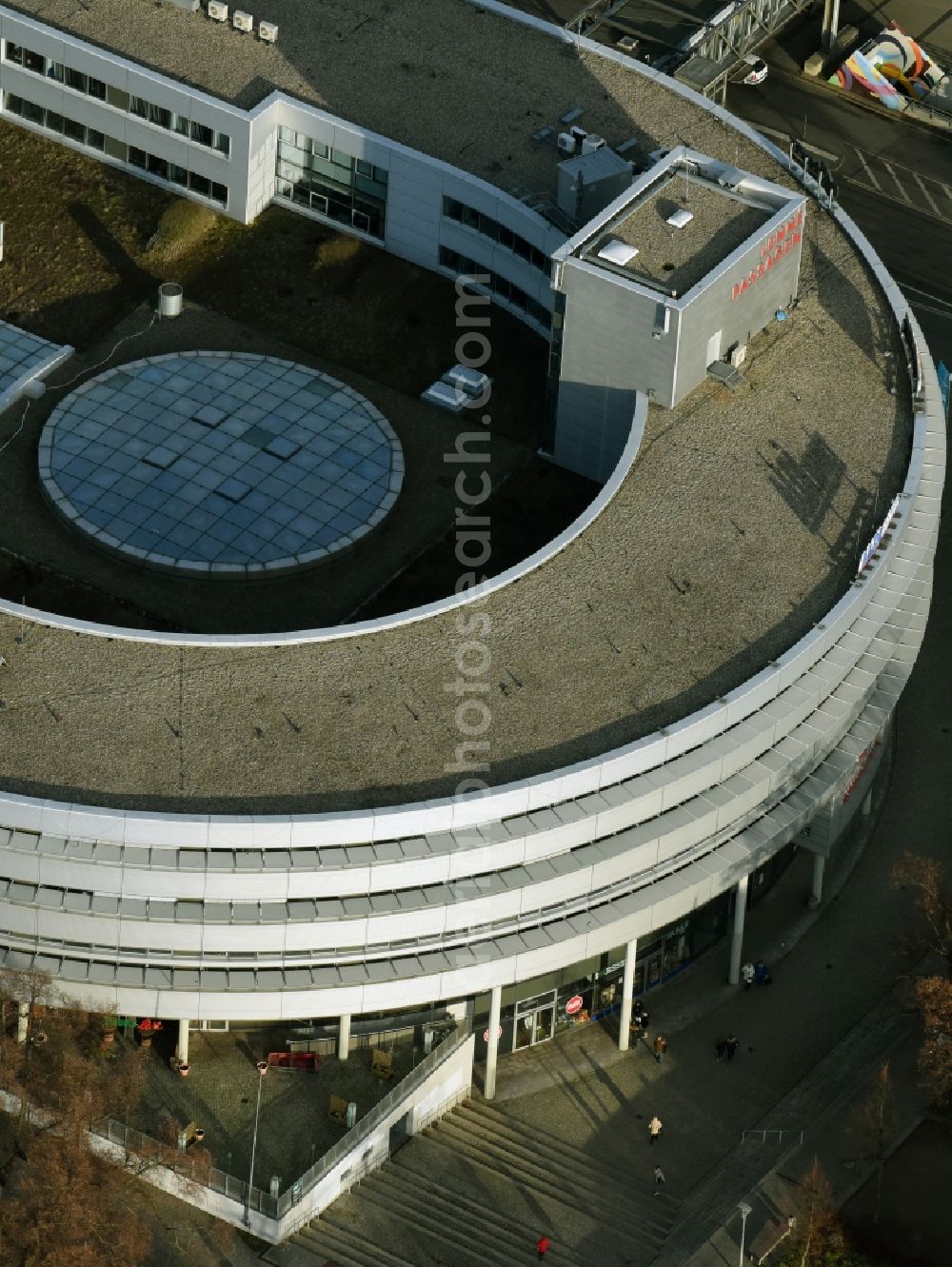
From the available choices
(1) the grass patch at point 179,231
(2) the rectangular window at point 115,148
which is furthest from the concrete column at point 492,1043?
(2) the rectangular window at point 115,148

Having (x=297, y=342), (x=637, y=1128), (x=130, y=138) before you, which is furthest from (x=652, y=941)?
(x=130, y=138)

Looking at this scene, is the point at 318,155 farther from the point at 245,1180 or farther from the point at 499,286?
the point at 245,1180

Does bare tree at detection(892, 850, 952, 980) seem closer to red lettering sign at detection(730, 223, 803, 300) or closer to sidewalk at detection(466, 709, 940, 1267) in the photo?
sidewalk at detection(466, 709, 940, 1267)

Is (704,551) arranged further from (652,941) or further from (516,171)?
(516,171)

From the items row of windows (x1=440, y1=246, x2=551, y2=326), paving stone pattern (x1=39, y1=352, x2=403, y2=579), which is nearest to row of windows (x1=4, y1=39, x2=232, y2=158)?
row of windows (x1=440, y1=246, x2=551, y2=326)

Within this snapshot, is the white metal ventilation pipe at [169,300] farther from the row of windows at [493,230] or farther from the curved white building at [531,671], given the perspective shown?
the row of windows at [493,230]
